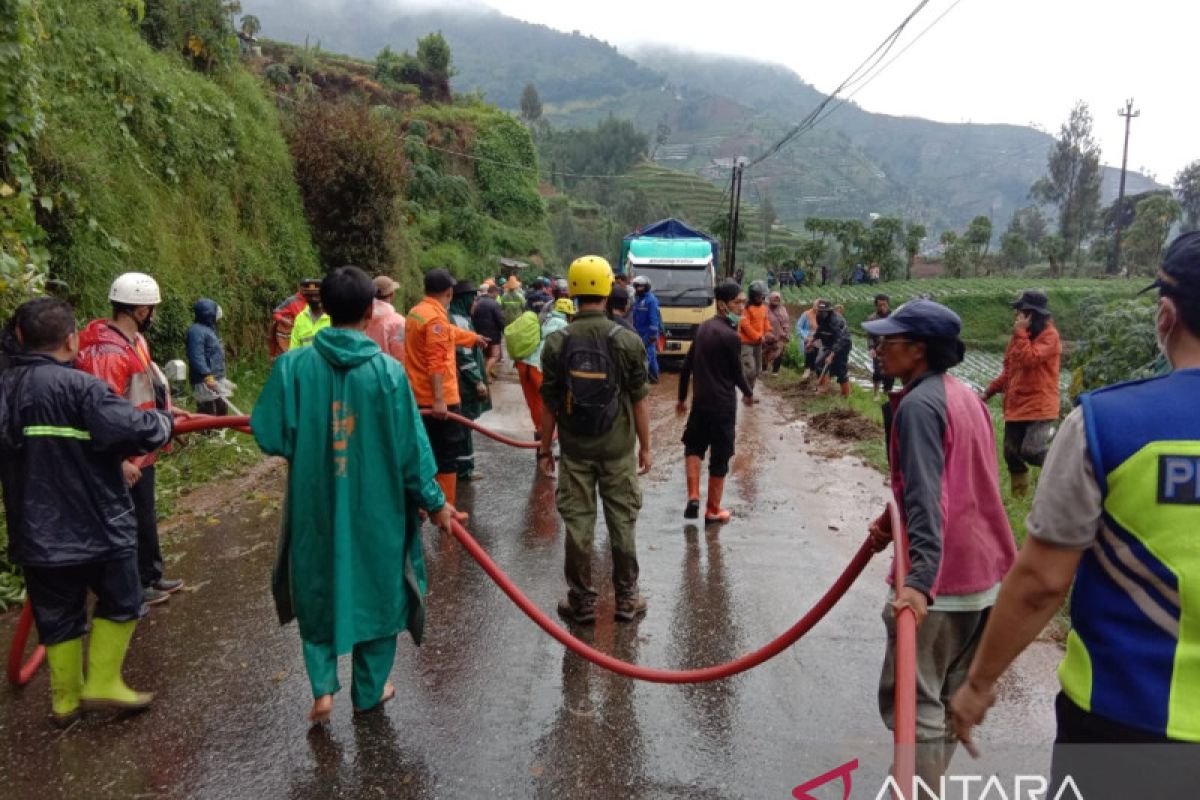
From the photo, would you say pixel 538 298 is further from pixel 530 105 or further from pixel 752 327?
pixel 530 105

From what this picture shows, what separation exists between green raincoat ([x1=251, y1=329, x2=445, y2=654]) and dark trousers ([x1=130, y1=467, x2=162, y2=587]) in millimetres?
1747

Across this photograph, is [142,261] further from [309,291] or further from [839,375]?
[839,375]

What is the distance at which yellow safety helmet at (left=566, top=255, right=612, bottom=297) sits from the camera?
4543 mm

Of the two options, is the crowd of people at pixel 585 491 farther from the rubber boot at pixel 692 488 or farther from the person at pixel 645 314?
the person at pixel 645 314

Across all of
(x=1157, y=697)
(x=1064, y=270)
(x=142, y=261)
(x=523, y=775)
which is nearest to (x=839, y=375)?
(x=142, y=261)

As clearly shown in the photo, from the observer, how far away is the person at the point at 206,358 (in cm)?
758

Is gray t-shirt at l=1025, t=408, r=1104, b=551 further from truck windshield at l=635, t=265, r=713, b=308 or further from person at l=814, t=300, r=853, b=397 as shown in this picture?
truck windshield at l=635, t=265, r=713, b=308

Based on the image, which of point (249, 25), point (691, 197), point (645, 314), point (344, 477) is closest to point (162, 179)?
point (645, 314)

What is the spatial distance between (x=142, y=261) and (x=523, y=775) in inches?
325

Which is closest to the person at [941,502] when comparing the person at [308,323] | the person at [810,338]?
the person at [308,323]

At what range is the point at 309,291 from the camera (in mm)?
7527

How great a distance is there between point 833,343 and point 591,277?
961 cm

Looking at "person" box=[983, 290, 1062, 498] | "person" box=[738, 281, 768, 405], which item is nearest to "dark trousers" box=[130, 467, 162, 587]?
"person" box=[983, 290, 1062, 498]

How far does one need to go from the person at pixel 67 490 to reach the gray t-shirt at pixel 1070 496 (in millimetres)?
3417
